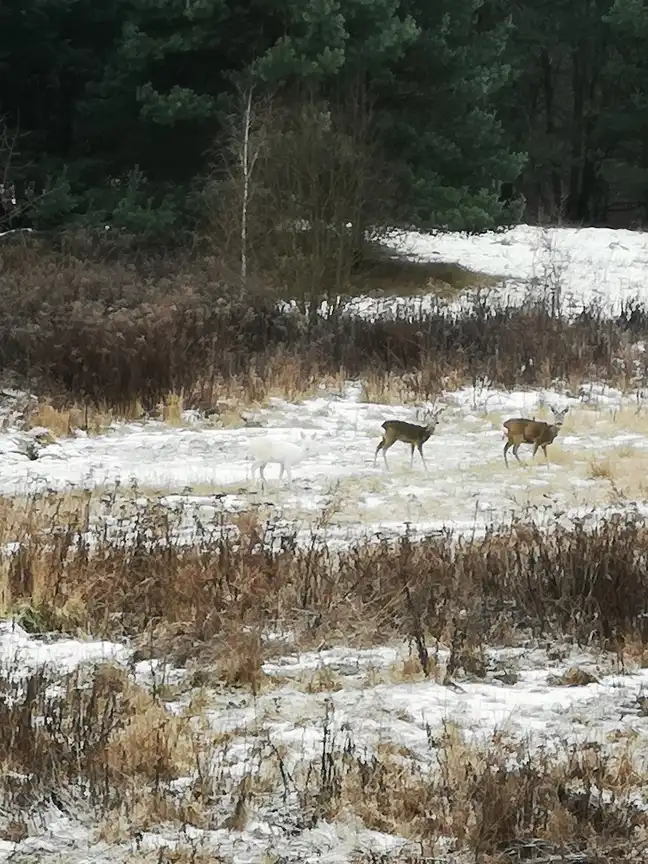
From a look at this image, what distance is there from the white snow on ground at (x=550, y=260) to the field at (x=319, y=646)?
32.7 feet

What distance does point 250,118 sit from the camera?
680 inches

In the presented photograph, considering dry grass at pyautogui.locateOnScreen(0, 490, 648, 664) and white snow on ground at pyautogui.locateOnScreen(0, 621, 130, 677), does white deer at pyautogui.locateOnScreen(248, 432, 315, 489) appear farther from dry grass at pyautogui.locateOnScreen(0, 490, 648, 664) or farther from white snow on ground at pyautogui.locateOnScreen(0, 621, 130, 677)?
white snow on ground at pyautogui.locateOnScreen(0, 621, 130, 677)

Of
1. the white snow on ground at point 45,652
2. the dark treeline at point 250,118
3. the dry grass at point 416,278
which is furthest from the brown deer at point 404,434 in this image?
the dry grass at point 416,278

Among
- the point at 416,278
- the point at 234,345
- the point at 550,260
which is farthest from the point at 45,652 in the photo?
the point at 550,260

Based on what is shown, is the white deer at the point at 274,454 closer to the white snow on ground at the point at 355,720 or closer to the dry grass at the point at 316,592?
the dry grass at the point at 316,592

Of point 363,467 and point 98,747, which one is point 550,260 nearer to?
point 363,467

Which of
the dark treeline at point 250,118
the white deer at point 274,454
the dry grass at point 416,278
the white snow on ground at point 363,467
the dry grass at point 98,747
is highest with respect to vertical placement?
the dark treeline at point 250,118

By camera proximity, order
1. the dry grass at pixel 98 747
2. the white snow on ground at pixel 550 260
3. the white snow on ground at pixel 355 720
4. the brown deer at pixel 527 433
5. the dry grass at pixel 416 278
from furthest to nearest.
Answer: the dry grass at pixel 416 278
the white snow on ground at pixel 550 260
the brown deer at pixel 527 433
the dry grass at pixel 98 747
the white snow on ground at pixel 355 720

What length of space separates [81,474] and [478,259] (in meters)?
17.5

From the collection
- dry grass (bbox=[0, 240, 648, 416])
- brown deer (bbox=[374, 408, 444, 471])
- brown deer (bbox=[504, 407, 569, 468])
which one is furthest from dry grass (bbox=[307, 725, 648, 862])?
dry grass (bbox=[0, 240, 648, 416])

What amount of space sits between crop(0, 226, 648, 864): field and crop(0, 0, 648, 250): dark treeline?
790cm

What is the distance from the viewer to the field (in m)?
3.26

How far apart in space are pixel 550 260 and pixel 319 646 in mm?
19197

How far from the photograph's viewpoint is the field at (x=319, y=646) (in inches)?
128
